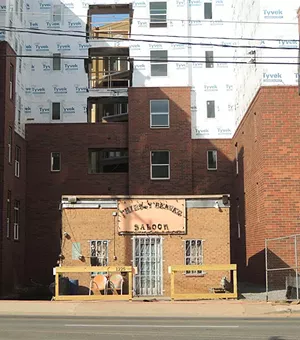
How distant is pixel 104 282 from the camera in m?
24.3

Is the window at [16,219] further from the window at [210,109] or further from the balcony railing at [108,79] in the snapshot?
the window at [210,109]

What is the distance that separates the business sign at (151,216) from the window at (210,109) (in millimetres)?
11965

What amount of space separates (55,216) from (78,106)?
7031 mm

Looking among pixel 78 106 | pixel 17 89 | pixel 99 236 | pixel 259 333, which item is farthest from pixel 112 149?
pixel 259 333

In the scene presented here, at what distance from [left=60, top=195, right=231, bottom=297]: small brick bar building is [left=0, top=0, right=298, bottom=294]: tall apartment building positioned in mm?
8376

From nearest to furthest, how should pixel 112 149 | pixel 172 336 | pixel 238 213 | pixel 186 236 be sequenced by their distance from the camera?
pixel 172 336, pixel 186 236, pixel 238 213, pixel 112 149

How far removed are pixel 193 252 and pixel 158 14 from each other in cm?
1856

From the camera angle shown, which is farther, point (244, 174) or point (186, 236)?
point (244, 174)

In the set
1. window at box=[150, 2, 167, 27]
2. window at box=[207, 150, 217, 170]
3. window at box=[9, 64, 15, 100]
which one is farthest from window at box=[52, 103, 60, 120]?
window at box=[207, 150, 217, 170]

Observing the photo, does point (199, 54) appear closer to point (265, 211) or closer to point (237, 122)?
point (237, 122)

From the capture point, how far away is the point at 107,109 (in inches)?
1716

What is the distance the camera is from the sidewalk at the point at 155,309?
61.6 ft

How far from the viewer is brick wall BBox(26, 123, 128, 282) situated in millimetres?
35094

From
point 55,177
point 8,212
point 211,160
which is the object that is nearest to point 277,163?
point 211,160
